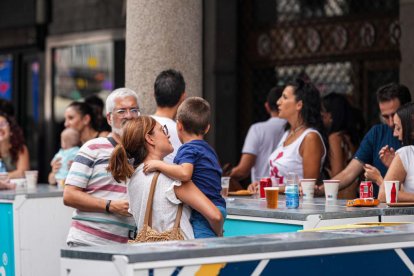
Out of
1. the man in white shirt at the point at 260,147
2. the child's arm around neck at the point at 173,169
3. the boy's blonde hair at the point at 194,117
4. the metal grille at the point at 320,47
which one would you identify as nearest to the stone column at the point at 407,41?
the metal grille at the point at 320,47

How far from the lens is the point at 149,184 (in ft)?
19.5

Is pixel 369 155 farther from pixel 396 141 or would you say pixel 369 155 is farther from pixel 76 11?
pixel 76 11

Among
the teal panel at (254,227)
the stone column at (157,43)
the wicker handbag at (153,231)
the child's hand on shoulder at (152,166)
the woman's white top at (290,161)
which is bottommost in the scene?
the teal panel at (254,227)

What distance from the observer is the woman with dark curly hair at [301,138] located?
8203mm

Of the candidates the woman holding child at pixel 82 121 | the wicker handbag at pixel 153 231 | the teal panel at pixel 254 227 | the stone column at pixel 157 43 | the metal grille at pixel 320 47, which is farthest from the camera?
the metal grille at pixel 320 47

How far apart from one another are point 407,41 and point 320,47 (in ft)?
5.35

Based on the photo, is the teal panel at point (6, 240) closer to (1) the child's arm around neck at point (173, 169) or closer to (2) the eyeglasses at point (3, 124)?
(2) the eyeglasses at point (3, 124)

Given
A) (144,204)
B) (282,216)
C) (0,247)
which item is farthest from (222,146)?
(144,204)

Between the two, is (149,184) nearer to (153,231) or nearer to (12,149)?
(153,231)

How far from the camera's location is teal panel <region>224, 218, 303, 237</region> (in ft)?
22.7

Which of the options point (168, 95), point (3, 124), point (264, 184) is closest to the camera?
point (168, 95)

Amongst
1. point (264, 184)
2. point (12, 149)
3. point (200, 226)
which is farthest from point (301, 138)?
point (12, 149)

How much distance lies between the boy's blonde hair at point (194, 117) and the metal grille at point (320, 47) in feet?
19.7

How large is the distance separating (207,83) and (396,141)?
528 centimetres
